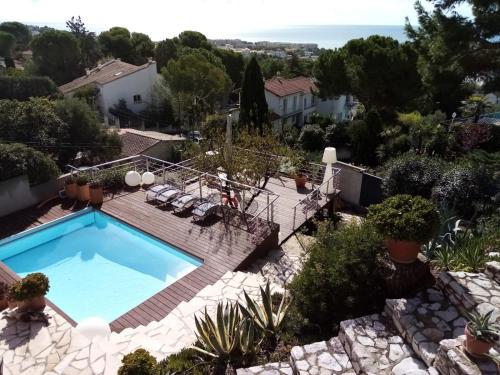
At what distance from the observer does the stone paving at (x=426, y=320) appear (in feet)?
17.2

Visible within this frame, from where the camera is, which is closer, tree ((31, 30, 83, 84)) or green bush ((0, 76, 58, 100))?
green bush ((0, 76, 58, 100))

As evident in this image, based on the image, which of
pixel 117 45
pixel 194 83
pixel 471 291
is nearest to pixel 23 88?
pixel 194 83

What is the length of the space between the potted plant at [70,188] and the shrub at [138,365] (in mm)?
9433

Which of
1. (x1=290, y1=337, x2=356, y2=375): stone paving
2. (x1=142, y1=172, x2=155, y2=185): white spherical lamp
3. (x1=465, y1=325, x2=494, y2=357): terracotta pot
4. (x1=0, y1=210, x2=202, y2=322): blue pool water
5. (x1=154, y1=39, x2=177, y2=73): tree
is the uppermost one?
(x1=154, y1=39, x2=177, y2=73): tree

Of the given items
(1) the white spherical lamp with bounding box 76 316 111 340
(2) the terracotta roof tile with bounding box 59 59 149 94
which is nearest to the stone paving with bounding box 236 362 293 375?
(1) the white spherical lamp with bounding box 76 316 111 340

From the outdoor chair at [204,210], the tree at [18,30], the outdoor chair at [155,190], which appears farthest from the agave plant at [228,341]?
the tree at [18,30]

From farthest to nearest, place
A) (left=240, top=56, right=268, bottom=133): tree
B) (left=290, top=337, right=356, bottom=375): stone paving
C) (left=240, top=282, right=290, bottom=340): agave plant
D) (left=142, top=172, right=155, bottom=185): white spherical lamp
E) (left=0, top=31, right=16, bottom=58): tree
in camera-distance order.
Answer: (left=0, top=31, right=16, bottom=58): tree
(left=240, top=56, right=268, bottom=133): tree
(left=142, top=172, right=155, bottom=185): white spherical lamp
(left=240, top=282, right=290, bottom=340): agave plant
(left=290, top=337, right=356, bottom=375): stone paving

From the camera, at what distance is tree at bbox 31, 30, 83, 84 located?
39.6 meters

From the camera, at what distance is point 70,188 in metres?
13.6

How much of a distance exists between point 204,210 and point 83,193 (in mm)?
4784

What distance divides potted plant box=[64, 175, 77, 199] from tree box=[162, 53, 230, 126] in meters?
17.3

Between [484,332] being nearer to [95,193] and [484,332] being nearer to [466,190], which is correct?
[466,190]

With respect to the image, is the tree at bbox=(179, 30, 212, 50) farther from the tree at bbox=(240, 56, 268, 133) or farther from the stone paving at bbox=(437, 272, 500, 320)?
the stone paving at bbox=(437, 272, 500, 320)

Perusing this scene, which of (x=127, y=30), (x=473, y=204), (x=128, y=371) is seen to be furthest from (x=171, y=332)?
(x=127, y=30)
